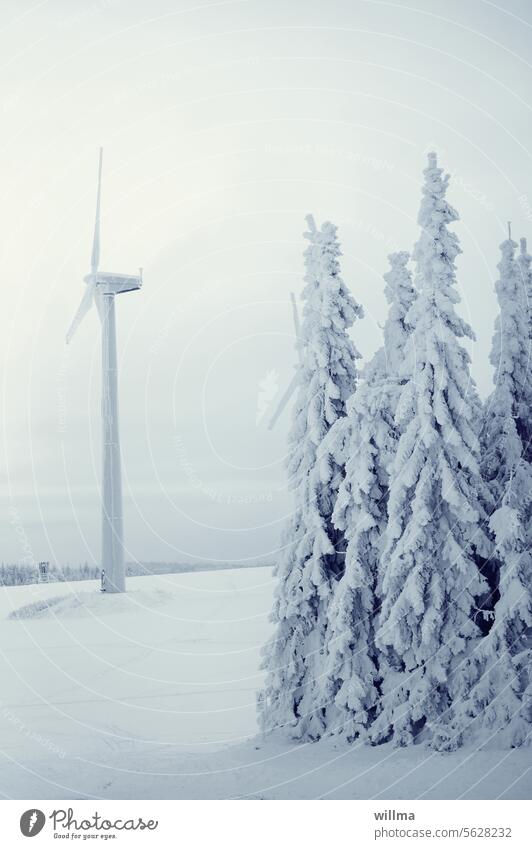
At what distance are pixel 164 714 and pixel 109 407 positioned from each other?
16.5 m

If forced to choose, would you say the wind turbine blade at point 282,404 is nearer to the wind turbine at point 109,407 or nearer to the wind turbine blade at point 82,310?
the wind turbine at point 109,407

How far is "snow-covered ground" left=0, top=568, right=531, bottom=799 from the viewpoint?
2003cm

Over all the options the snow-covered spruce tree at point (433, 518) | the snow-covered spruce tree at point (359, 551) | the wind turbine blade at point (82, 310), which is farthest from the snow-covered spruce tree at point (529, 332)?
the wind turbine blade at point (82, 310)

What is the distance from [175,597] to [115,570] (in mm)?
5297

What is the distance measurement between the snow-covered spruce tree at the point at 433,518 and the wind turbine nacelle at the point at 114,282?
26887mm

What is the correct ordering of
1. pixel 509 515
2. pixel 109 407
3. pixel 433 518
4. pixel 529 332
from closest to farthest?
pixel 509 515
pixel 433 518
pixel 529 332
pixel 109 407

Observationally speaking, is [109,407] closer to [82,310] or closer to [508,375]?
[82,310]

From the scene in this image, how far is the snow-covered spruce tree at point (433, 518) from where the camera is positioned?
21.1 metres

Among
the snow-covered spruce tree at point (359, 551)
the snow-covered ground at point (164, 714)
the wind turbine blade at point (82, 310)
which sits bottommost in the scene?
the snow-covered ground at point (164, 714)

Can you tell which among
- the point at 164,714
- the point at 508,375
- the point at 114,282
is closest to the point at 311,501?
the point at 508,375

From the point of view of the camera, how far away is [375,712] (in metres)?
22.5

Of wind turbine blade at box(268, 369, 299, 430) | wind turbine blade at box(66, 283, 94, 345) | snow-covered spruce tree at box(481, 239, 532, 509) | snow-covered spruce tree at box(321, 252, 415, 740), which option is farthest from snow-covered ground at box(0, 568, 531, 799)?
wind turbine blade at box(66, 283, 94, 345)

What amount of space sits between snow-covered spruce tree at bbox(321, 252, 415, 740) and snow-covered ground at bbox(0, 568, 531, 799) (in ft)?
3.61

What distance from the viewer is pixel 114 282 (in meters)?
46.5
